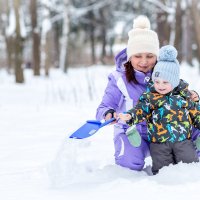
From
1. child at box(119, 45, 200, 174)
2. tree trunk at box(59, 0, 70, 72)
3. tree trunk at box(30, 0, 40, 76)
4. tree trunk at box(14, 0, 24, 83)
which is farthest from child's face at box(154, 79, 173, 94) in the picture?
tree trunk at box(59, 0, 70, 72)

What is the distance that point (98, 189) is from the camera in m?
2.99

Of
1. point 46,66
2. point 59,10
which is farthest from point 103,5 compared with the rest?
point 46,66

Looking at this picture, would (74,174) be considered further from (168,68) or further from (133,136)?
(168,68)

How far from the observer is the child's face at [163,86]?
330cm

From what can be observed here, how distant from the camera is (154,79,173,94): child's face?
10.8 feet

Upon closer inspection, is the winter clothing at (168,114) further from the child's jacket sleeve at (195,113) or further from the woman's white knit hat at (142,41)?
the woman's white knit hat at (142,41)

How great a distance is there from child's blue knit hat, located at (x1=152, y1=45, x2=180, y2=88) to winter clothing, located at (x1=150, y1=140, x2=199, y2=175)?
1.38 ft

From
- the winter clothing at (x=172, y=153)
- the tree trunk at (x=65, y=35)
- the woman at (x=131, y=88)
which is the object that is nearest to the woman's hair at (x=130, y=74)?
the woman at (x=131, y=88)

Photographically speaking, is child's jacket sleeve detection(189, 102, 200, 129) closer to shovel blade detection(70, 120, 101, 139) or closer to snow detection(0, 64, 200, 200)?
snow detection(0, 64, 200, 200)

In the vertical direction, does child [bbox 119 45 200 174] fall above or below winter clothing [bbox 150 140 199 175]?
above

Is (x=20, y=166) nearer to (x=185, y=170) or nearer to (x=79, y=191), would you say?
(x=79, y=191)

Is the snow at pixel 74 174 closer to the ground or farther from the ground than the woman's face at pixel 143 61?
closer to the ground

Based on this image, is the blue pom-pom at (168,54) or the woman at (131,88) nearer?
the blue pom-pom at (168,54)

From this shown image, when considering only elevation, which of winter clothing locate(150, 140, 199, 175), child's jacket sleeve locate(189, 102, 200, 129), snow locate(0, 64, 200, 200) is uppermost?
child's jacket sleeve locate(189, 102, 200, 129)
